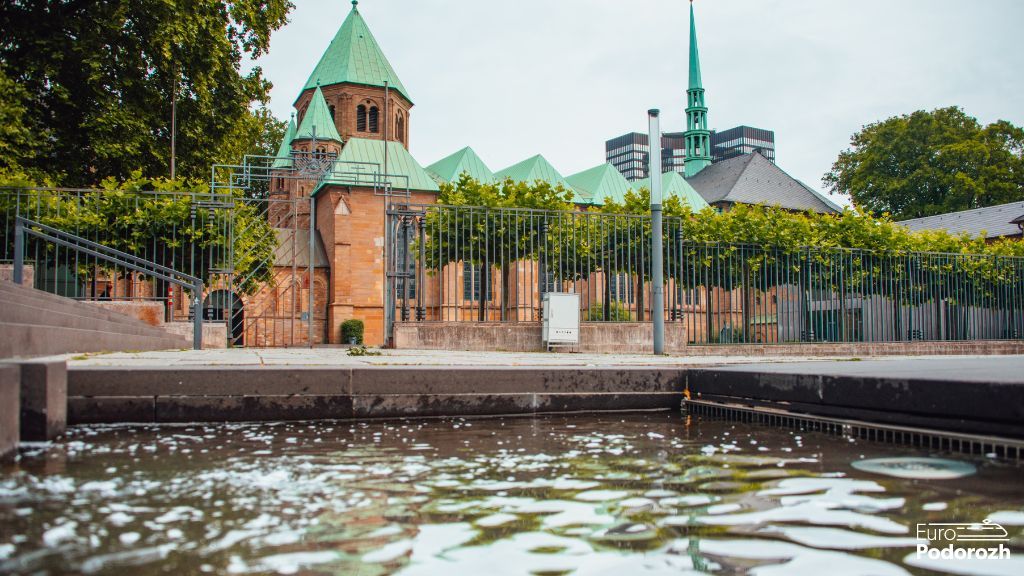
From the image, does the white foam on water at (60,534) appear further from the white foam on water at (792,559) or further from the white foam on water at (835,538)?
the white foam on water at (835,538)

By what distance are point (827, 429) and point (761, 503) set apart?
237 centimetres

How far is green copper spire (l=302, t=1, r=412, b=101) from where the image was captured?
52.2m

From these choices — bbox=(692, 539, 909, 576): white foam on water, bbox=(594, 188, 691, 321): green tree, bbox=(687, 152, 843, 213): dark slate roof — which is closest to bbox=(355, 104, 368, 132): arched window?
bbox=(687, 152, 843, 213): dark slate roof

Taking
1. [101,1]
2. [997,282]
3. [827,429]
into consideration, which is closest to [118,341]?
[827,429]

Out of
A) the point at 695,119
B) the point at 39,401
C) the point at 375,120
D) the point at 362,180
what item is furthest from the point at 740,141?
the point at 39,401

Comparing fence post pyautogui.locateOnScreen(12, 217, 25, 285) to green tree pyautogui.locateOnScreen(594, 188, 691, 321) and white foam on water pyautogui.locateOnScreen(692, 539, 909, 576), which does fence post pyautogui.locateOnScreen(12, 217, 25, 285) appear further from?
white foam on water pyautogui.locateOnScreen(692, 539, 909, 576)

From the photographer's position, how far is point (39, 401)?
4.65 meters

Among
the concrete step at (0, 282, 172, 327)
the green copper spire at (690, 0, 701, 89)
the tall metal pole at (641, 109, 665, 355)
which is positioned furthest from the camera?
the green copper spire at (690, 0, 701, 89)

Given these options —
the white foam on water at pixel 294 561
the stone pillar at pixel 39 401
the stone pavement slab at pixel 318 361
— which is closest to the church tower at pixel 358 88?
the stone pavement slab at pixel 318 361

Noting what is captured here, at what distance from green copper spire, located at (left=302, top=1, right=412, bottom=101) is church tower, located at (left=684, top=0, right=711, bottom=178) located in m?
26.6

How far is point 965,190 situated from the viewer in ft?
161

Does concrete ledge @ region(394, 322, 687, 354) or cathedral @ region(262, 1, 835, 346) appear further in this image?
cathedral @ region(262, 1, 835, 346)

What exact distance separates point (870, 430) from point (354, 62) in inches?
2052

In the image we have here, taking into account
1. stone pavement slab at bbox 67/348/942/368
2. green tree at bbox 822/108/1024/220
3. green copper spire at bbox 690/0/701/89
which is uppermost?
green copper spire at bbox 690/0/701/89
